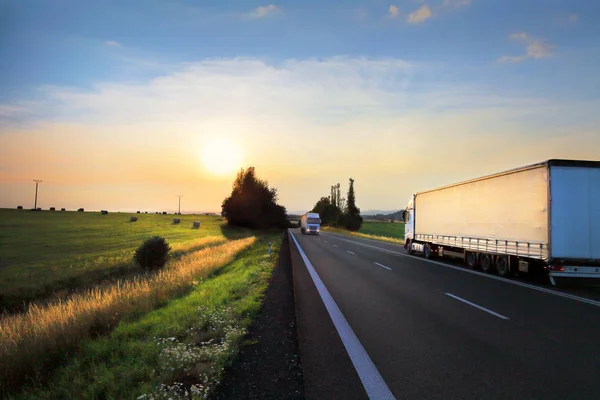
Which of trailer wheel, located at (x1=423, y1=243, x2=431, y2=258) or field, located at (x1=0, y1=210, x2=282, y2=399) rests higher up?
trailer wheel, located at (x1=423, y1=243, x2=431, y2=258)

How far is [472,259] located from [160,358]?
16462 mm

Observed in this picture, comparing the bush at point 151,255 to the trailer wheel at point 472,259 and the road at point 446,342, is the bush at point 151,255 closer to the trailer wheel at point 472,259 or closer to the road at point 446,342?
the road at point 446,342

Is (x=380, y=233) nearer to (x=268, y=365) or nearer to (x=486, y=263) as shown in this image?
(x=486, y=263)

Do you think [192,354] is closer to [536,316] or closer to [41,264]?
[536,316]

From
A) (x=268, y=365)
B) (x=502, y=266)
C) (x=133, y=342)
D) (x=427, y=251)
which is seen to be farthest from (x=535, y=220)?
(x=133, y=342)

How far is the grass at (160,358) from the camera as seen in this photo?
4676mm

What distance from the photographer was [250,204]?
7106cm

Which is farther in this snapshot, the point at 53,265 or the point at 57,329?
the point at 53,265

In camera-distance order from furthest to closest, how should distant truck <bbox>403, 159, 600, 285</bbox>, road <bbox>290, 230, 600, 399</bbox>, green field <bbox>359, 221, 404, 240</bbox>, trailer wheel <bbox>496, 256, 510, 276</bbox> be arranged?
green field <bbox>359, 221, 404, 240</bbox> < trailer wheel <bbox>496, 256, 510, 276</bbox> < distant truck <bbox>403, 159, 600, 285</bbox> < road <bbox>290, 230, 600, 399</bbox>

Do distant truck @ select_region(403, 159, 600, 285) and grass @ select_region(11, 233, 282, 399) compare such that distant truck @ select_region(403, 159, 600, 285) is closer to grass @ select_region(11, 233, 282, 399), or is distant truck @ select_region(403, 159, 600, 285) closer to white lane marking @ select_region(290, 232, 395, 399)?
white lane marking @ select_region(290, 232, 395, 399)

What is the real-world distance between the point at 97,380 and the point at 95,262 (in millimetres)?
22449

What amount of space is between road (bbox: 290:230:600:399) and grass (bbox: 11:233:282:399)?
118cm

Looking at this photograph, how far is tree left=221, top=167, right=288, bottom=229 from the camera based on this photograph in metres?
71.4

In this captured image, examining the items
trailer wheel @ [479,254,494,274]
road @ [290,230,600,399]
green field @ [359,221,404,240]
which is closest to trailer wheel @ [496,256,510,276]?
trailer wheel @ [479,254,494,274]
